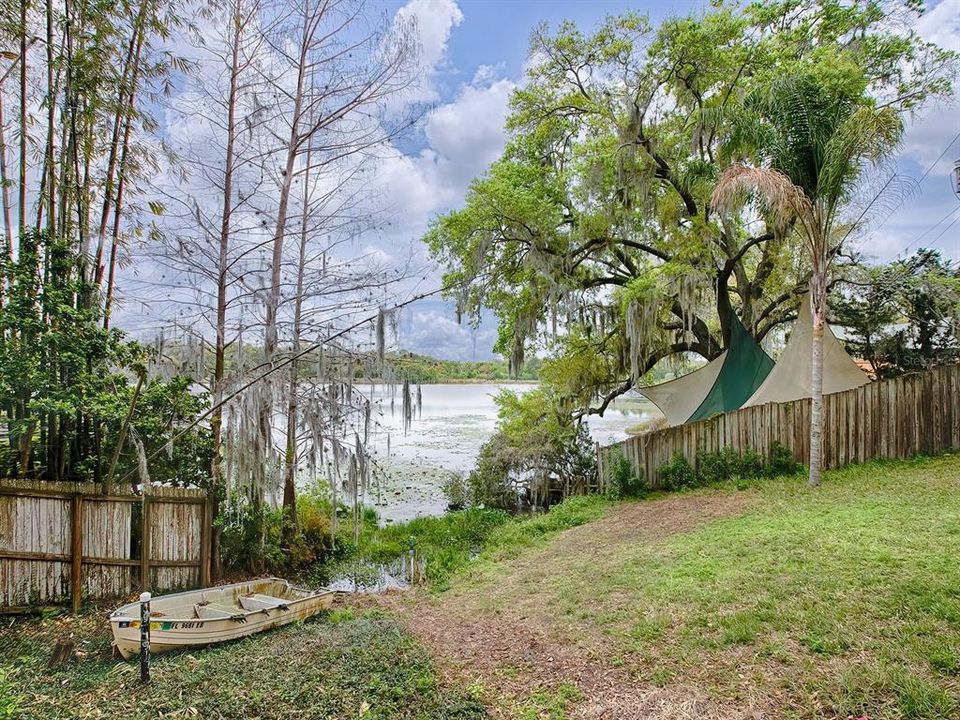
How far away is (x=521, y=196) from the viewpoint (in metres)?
9.01

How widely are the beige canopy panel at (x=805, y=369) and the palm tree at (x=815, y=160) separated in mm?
1116

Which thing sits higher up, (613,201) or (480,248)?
(613,201)

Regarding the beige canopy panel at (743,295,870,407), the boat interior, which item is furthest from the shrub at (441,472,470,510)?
the beige canopy panel at (743,295,870,407)

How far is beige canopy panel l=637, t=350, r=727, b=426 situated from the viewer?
31.7 ft

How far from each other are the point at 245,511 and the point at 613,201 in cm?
750

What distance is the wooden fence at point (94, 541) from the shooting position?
4980 mm

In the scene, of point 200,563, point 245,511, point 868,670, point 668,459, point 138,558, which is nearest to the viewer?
point 868,670

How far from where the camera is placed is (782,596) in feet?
13.3

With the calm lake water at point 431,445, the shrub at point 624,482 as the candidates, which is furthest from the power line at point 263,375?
the shrub at point 624,482

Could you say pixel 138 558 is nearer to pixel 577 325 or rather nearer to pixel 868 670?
pixel 868 670

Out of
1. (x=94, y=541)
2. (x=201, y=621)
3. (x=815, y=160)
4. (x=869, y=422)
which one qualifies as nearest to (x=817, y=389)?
(x=869, y=422)

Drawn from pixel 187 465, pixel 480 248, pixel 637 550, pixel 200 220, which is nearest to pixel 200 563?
pixel 187 465

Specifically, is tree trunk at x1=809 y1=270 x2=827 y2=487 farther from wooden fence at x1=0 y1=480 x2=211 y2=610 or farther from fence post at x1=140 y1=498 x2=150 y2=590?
fence post at x1=140 y1=498 x2=150 y2=590

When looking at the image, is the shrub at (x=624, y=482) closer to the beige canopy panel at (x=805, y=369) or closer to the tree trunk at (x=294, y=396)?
the beige canopy panel at (x=805, y=369)
